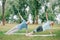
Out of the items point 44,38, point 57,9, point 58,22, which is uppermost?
point 57,9

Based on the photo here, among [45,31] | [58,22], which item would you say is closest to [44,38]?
[45,31]

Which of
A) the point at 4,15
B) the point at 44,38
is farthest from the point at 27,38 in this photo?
the point at 4,15

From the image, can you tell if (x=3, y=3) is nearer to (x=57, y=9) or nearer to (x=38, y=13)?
(x=38, y=13)

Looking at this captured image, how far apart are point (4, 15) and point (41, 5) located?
31.9 inches

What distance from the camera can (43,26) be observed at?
4246 millimetres

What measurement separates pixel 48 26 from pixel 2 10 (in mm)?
1036

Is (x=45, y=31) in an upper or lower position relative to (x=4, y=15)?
lower

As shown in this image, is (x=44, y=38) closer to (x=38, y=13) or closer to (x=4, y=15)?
(x=38, y=13)

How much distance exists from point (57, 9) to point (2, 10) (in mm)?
1172

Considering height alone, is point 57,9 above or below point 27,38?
above

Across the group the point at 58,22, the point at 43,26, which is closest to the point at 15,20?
the point at 43,26

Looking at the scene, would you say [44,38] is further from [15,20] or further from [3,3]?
[3,3]

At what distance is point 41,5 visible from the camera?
14.0 ft

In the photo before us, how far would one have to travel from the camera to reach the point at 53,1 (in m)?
4.32
